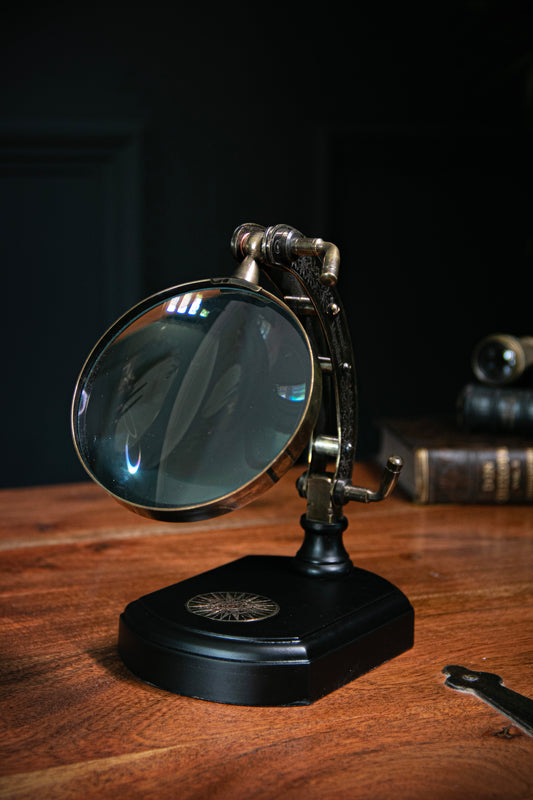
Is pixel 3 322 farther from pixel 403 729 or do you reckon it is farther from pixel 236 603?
pixel 403 729

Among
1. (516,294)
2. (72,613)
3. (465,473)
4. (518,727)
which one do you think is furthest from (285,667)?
(516,294)

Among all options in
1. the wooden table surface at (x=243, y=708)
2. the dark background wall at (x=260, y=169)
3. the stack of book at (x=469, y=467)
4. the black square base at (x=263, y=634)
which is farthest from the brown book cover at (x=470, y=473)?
the dark background wall at (x=260, y=169)

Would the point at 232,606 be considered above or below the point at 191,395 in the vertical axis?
below

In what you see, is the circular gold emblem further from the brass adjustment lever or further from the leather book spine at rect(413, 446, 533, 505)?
the leather book spine at rect(413, 446, 533, 505)

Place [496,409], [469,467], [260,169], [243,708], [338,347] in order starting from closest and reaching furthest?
[243,708] < [338,347] < [469,467] < [496,409] < [260,169]

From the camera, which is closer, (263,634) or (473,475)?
(263,634)

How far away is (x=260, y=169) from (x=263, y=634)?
56.0 inches

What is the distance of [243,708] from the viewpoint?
75 centimetres

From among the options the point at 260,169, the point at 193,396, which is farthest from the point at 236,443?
the point at 260,169

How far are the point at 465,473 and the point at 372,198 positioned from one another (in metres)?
0.93

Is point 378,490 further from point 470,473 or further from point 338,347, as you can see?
point 470,473

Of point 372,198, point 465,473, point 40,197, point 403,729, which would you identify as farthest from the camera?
point 372,198

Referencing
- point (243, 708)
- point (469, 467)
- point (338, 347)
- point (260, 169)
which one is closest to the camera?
point (243, 708)

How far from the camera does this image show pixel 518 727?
2.39ft
